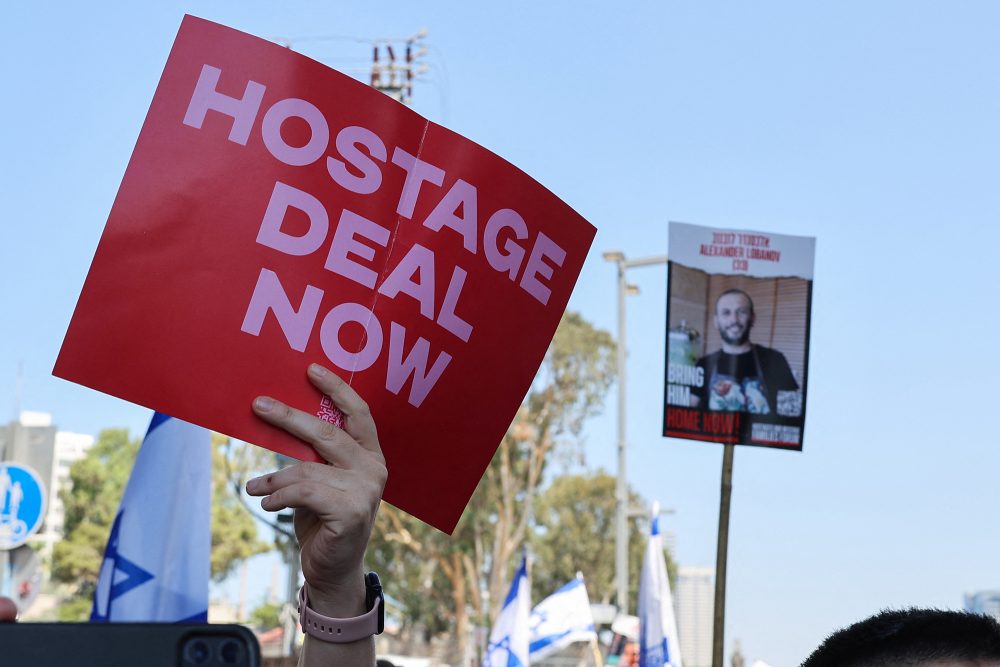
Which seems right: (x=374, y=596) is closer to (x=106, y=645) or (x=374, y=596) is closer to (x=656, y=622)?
(x=106, y=645)

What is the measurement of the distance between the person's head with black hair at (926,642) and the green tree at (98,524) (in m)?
35.0

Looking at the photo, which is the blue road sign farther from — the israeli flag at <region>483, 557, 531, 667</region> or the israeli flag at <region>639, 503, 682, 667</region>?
the israeli flag at <region>639, 503, 682, 667</region>

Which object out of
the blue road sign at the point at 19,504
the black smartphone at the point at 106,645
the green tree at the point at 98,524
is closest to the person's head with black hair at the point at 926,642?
the black smartphone at the point at 106,645

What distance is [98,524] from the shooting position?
122 feet

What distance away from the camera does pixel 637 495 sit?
3681cm

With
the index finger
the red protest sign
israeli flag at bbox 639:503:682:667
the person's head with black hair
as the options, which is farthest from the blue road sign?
the person's head with black hair

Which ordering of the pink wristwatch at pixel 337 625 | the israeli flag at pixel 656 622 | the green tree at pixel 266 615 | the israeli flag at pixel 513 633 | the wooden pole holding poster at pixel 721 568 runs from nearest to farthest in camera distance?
the pink wristwatch at pixel 337 625
the wooden pole holding poster at pixel 721 568
the israeli flag at pixel 656 622
the israeli flag at pixel 513 633
the green tree at pixel 266 615

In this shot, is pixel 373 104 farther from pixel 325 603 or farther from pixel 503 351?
pixel 325 603

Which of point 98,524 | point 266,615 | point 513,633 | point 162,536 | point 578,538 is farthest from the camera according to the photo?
point 266,615

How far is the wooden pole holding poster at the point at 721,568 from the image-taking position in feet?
20.7

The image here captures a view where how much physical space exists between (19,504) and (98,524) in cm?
2804

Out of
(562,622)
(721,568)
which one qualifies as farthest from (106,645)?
(562,622)

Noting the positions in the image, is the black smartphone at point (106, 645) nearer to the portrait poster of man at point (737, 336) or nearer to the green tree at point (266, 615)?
the portrait poster of man at point (737, 336)

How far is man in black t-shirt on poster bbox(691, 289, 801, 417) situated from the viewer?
21.9 feet
